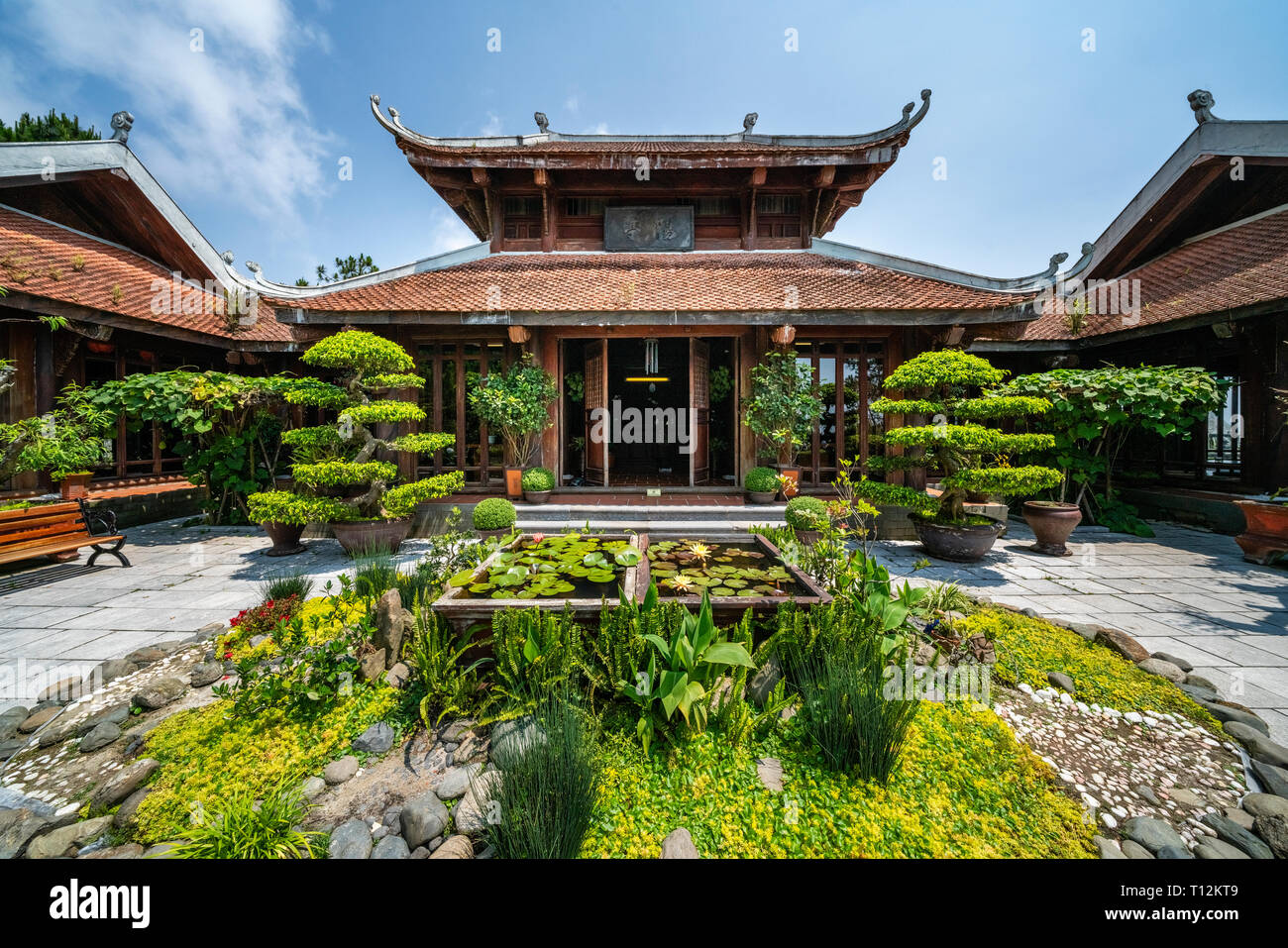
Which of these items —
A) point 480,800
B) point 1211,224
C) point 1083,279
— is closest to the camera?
point 480,800

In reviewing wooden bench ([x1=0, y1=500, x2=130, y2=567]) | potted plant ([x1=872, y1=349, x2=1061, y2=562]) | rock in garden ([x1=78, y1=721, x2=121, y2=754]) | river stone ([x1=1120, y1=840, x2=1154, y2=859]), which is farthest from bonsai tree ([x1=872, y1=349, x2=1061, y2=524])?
wooden bench ([x1=0, y1=500, x2=130, y2=567])

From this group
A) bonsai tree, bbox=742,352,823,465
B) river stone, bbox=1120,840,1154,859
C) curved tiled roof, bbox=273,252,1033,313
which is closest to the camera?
river stone, bbox=1120,840,1154,859

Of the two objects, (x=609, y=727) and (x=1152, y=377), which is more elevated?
(x=1152, y=377)

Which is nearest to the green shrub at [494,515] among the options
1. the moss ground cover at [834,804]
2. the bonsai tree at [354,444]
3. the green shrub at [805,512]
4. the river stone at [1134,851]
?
the bonsai tree at [354,444]

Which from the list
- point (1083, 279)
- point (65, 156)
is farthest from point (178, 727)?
point (1083, 279)

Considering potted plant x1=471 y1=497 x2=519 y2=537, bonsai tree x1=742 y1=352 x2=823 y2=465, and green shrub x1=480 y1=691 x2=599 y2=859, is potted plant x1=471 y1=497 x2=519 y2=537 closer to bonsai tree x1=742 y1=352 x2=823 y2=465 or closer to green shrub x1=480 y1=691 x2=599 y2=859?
bonsai tree x1=742 y1=352 x2=823 y2=465

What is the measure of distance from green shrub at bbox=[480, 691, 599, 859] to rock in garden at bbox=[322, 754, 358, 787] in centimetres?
68

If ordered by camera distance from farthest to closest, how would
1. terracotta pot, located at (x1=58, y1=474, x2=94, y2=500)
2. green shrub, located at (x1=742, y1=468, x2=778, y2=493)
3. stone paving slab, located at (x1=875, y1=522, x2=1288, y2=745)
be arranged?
green shrub, located at (x1=742, y1=468, x2=778, y2=493), terracotta pot, located at (x1=58, y1=474, x2=94, y2=500), stone paving slab, located at (x1=875, y1=522, x2=1288, y2=745)

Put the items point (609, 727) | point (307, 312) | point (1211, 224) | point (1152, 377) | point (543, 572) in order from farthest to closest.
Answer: point (1211, 224), point (307, 312), point (1152, 377), point (543, 572), point (609, 727)

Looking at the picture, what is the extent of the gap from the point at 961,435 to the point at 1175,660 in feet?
8.33

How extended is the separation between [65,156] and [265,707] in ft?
36.2

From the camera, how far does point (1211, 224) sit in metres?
8.67

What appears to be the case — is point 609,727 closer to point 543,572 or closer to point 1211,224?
point 543,572

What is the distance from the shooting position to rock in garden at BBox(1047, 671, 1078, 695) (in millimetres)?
2680
